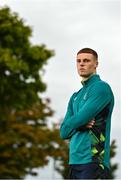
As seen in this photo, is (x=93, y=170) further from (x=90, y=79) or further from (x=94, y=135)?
(x=90, y=79)

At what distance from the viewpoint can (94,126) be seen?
18.1 feet

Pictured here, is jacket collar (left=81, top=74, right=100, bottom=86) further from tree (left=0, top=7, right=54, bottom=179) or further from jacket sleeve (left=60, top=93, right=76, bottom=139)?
tree (left=0, top=7, right=54, bottom=179)

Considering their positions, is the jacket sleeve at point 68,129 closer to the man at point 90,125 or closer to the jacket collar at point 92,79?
the man at point 90,125

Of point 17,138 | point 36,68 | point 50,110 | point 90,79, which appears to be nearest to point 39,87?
point 36,68

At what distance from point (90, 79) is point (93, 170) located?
776 mm

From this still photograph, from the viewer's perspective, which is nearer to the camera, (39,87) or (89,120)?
(89,120)

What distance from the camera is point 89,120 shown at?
551 centimetres

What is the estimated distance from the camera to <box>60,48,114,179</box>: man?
5.48 meters

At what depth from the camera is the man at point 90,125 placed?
5484 mm

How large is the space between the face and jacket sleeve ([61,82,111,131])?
129mm

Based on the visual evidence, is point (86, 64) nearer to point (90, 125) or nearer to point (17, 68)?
point (90, 125)

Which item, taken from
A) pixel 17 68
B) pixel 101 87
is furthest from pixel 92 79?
pixel 17 68

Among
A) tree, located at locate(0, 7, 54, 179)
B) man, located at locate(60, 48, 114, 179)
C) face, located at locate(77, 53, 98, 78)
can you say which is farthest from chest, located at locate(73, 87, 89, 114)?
tree, located at locate(0, 7, 54, 179)

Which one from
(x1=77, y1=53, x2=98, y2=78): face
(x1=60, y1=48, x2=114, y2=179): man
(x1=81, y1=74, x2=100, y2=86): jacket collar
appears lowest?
(x1=60, y1=48, x2=114, y2=179): man
